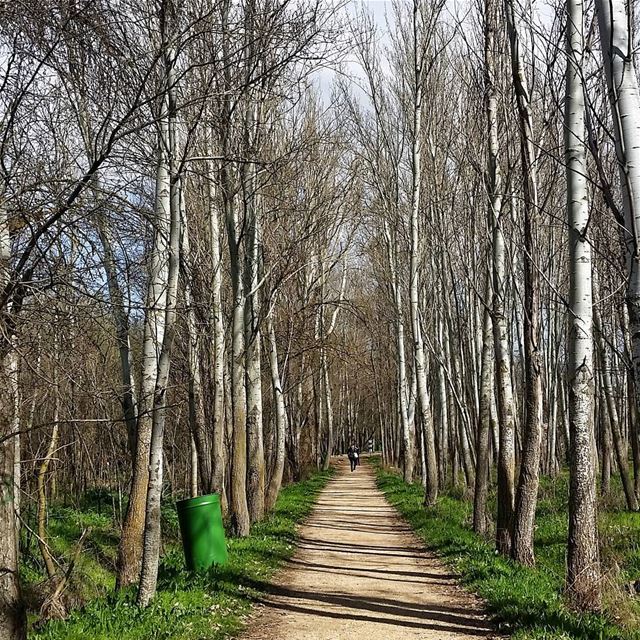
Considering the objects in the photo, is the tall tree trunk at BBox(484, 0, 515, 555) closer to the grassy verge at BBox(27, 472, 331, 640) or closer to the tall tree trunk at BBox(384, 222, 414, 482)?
the grassy verge at BBox(27, 472, 331, 640)

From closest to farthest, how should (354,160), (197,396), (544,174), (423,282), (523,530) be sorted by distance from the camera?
(523,530), (197,396), (544,174), (354,160), (423,282)

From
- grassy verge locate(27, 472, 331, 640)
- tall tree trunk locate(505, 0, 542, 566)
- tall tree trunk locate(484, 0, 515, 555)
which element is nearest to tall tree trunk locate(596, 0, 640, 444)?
tall tree trunk locate(505, 0, 542, 566)

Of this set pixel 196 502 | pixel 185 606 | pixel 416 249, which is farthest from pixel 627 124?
pixel 416 249

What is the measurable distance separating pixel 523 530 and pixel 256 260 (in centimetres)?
729

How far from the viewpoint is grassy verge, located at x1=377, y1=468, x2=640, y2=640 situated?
244 inches

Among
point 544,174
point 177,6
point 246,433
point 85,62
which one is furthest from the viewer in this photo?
point 544,174

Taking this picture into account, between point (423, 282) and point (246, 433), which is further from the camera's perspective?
point (423, 282)

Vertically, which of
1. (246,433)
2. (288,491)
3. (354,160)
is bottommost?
(288,491)

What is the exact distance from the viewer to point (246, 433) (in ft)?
44.2

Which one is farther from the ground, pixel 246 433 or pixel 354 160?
pixel 354 160

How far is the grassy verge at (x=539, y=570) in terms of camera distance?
6207 mm

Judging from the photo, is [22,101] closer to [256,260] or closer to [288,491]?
[256,260]

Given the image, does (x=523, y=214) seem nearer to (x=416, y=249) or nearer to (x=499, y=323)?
(x=499, y=323)

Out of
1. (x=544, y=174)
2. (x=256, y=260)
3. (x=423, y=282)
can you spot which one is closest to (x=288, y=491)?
(x=423, y=282)
